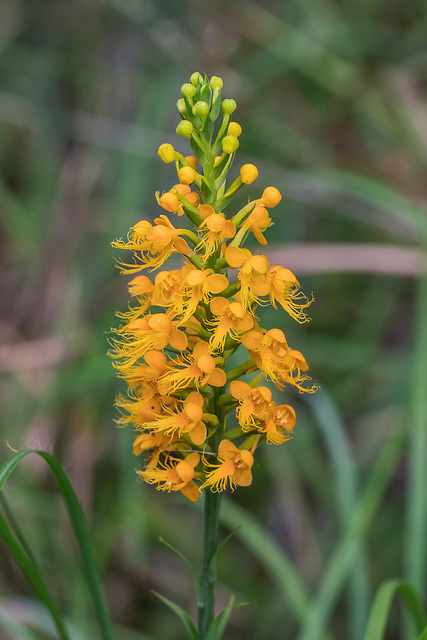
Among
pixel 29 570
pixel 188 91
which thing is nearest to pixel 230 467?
pixel 29 570

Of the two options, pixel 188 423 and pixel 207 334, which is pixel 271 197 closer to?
pixel 207 334

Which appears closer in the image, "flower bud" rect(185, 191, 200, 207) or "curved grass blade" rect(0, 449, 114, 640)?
"curved grass blade" rect(0, 449, 114, 640)

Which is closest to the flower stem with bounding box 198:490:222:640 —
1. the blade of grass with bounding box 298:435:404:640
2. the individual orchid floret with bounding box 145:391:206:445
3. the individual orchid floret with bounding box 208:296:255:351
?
the individual orchid floret with bounding box 145:391:206:445

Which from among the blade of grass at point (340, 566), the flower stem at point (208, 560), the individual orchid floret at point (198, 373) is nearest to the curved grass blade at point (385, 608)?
the flower stem at point (208, 560)

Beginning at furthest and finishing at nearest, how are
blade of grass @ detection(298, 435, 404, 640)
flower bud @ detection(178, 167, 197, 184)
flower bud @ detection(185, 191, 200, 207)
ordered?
blade of grass @ detection(298, 435, 404, 640)
flower bud @ detection(185, 191, 200, 207)
flower bud @ detection(178, 167, 197, 184)

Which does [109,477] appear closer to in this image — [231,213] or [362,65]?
[231,213]

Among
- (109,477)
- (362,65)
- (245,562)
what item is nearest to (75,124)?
(362,65)

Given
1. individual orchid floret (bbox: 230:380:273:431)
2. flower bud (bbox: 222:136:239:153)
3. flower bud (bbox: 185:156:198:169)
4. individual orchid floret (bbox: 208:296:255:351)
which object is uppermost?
flower bud (bbox: 222:136:239:153)

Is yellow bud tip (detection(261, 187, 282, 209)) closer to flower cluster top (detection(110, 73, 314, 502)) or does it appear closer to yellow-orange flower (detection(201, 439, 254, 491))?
flower cluster top (detection(110, 73, 314, 502))
